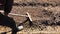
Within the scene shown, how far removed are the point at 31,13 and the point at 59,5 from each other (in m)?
0.93

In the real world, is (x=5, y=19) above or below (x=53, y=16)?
above

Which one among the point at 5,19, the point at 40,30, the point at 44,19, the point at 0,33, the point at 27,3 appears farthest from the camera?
the point at 27,3

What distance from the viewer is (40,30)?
5707 mm

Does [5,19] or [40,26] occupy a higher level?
[5,19]

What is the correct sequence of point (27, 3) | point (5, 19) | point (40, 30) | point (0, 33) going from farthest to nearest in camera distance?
point (27, 3), point (40, 30), point (0, 33), point (5, 19)

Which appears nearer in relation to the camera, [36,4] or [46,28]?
[46,28]

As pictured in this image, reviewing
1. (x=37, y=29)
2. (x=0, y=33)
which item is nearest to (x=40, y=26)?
(x=37, y=29)

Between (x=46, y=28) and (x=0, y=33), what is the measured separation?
1169 mm

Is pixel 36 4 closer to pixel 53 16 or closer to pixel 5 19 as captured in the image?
pixel 53 16

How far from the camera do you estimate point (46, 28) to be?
5.80 m

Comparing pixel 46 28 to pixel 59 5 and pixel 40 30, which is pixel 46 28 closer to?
pixel 40 30

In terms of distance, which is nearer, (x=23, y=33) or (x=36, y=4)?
(x=23, y=33)

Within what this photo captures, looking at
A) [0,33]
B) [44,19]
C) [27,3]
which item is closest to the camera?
[0,33]

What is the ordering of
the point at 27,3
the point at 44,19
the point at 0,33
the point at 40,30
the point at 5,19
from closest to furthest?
the point at 5,19, the point at 0,33, the point at 40,30, the point at 44,19, the point at 27,3
